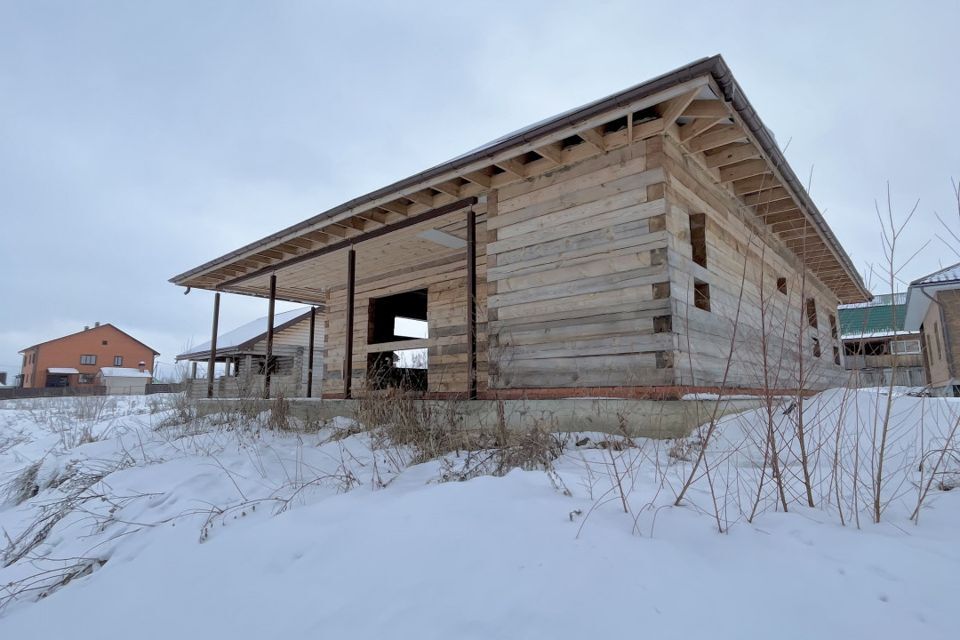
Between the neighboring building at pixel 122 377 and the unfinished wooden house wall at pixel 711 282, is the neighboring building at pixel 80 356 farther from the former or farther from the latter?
the unfinished wooden house wall at pixel 711 282

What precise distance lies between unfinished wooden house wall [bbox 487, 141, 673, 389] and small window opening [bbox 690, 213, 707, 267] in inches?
47.0

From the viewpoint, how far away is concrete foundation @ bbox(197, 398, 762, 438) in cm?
→ 500

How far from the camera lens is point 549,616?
1766 millimetres

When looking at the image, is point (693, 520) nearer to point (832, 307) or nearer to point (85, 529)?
point (85, 529)

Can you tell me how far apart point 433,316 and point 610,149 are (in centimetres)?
504

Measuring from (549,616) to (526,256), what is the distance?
16.9ft

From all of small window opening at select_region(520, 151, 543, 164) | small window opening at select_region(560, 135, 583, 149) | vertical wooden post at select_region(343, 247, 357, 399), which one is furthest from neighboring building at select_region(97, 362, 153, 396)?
small window opening at select_region(560, 135, 583, 149)

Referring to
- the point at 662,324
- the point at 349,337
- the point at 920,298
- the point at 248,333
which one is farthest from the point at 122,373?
the point at 920,298

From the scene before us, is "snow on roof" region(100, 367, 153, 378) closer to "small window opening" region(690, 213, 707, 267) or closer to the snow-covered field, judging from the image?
the snow-covered field

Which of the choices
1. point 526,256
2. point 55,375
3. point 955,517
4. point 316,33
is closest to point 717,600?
point 955,517

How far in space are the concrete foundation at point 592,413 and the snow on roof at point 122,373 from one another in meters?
43.3

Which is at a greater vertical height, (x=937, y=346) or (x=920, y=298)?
(x=920, y=298)

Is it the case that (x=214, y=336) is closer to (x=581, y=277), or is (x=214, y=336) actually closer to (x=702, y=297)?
(x=581, y=277)

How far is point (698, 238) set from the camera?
6.49 meters
